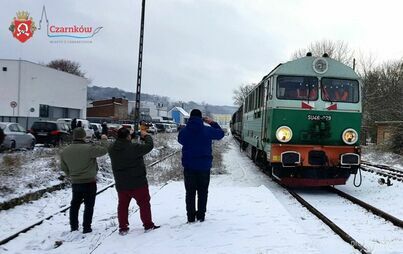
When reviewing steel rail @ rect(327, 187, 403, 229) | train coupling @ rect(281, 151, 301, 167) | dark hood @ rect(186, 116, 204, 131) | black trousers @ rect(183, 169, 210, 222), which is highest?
dark hood @ rect(186, 116, 204, 131)

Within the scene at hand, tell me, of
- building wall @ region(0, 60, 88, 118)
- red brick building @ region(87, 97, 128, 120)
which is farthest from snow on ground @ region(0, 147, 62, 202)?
red brick building @ region(87, 97, 128, 120)

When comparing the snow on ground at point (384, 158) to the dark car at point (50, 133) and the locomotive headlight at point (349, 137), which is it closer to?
the locomotive headlight at point (349, 137)

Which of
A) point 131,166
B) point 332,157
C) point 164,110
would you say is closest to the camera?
point 131,166

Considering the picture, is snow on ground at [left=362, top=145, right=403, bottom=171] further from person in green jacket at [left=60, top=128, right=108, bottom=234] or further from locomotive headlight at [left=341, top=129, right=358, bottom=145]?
person in green jacket at [left=60, top=128, right=108, bottom=234]

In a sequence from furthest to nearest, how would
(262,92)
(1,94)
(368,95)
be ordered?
(368,95)
(1,94)
(262,92)

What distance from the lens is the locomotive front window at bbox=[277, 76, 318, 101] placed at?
40.5 ft

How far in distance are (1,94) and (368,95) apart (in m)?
37.0

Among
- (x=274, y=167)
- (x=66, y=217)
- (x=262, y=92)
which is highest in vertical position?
(x=262, y=92)

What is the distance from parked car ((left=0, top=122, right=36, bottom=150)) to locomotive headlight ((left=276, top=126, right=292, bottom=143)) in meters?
13.4

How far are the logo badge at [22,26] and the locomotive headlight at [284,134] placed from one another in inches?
1450

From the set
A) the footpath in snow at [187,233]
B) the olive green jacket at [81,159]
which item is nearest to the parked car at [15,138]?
the footpath in snow at [187,233]

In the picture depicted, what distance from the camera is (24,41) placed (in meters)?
46.2

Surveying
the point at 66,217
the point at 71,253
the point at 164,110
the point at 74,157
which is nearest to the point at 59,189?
the point at 66,217

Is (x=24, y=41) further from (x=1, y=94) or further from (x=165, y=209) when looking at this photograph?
(x=165, y=209)
